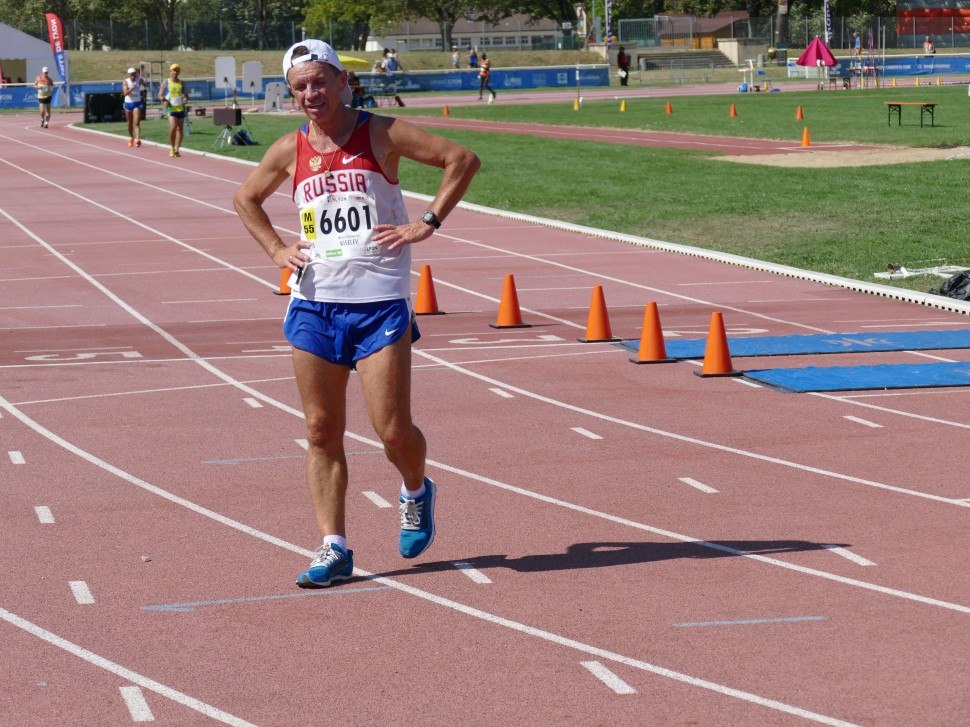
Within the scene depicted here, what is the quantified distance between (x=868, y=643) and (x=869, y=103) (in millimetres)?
52373

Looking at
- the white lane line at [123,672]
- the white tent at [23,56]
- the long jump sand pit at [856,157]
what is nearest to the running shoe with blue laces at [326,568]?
the white lane line at [123,672]

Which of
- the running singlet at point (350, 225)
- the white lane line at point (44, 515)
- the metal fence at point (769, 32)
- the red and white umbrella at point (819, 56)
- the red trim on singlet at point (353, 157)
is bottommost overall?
the white lane line at point (44, 515)

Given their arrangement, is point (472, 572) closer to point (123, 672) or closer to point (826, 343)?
point (123, 672)

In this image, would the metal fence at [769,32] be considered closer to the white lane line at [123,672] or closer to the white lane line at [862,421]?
the white lane line at [862,421]

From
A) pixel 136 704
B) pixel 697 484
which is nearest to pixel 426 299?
pixel 697 484

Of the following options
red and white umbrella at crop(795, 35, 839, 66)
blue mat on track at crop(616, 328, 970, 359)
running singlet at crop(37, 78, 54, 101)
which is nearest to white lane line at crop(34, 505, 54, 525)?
blue mat on track at crop(616, 328, 970, 359)

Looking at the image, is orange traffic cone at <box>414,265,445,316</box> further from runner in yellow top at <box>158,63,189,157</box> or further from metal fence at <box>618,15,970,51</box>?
metal fence at <box>618,15,970,51</box>

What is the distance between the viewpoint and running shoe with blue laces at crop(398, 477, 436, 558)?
7.58 m

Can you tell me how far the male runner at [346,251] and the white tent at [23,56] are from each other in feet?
251

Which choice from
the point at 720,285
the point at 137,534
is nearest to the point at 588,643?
the point at 137,534

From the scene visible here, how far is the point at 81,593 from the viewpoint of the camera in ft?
24.0

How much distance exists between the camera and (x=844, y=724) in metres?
5.55

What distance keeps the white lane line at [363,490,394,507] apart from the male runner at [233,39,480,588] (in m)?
1.69

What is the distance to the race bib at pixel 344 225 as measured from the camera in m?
7.10
